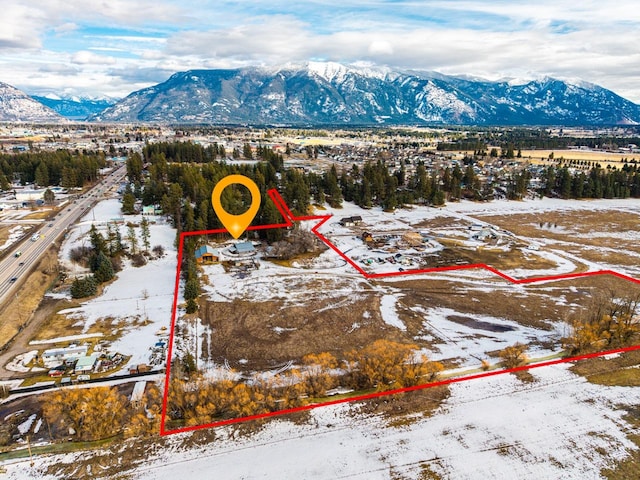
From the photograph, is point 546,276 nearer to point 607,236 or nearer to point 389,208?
point 607,236

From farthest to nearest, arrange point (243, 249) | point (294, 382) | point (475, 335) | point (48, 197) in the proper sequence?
point (48, 197), point (243, 249), point (475, 335), point (294, 382)

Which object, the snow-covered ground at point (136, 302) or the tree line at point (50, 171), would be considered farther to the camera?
the tree line at point (50, 171)

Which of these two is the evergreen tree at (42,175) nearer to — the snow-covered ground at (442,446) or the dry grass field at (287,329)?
the dry grass field at (287,329)

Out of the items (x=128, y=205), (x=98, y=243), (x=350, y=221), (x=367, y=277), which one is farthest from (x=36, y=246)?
(x=350, y=221)

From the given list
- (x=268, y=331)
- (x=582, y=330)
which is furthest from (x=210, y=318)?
(x=582, y=330)

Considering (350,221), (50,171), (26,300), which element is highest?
(50,171)

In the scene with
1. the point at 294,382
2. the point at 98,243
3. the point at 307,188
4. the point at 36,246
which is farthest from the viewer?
the point at 307,188

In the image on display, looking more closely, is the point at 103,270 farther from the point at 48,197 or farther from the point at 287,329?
the point at 48,197

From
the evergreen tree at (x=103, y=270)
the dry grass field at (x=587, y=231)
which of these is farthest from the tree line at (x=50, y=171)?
the dry grass field at (x=587, y=231)
